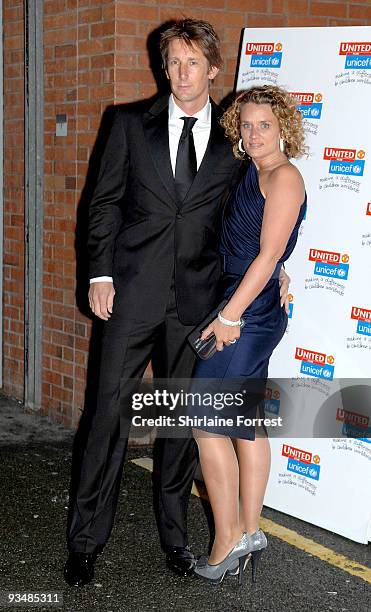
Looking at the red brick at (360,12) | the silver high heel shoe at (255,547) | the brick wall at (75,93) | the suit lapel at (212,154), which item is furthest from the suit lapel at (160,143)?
the red brick at (360,12)

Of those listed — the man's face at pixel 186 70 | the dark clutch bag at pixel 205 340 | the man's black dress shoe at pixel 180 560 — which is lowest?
the man's black dress shoe at pixel 180 560

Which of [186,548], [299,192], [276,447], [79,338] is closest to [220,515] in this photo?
[186,548]

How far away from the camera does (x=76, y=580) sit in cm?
409

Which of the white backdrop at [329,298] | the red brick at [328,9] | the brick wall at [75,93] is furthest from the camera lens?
the red brick at [328,9]

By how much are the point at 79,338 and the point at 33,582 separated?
7.99ft

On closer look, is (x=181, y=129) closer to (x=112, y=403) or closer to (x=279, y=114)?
(x=279, y=114)

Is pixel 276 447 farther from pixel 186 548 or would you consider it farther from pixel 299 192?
pixel 299 192

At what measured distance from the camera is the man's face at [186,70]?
3922mm

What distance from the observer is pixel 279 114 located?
154 inches

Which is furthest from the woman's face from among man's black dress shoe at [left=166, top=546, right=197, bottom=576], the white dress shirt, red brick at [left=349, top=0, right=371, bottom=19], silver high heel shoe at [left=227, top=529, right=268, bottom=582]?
red brick at [left=349, top=0, right=371, bottom=19]

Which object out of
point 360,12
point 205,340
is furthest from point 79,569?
point 360,12

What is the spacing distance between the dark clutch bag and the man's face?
88cm

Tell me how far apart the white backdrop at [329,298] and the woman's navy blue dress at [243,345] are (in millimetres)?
753

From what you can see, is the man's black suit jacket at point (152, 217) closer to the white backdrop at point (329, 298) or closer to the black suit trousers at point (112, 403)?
the black suit trousers at point (112, 403)
